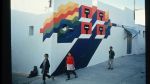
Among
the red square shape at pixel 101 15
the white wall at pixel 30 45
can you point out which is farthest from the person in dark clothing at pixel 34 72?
the red square shape at pixel 101 15

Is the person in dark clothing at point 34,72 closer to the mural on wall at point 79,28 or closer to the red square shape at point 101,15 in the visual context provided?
the mural on wall at point 79,28

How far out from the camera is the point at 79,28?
8.91 metres

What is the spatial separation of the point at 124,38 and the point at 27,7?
6.70 metres

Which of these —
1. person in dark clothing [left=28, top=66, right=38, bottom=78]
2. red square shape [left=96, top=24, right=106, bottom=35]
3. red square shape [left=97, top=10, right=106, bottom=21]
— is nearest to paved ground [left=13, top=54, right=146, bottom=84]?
person in dark clothing [left=28, top=66, right=38, bottom=78]

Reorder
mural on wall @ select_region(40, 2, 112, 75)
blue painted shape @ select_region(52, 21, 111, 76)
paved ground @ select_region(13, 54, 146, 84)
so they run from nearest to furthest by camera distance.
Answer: paved ground @ select_region(13, 54, 146, 84) → mural on wall @ select_region(40, 2, 112, 75) → blue painted shape @ select_region(52, 21, 111, 76)

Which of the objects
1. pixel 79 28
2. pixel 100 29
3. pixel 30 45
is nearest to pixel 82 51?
pixel 79 28

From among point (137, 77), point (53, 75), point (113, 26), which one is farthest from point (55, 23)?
point (113, 26)

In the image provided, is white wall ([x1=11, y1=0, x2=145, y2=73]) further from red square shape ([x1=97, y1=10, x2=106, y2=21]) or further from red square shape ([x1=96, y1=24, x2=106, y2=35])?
red square shape ([x1=96, y1=24, x2=106, y2=35])

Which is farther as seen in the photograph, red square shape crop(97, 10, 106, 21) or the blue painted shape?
red square shape crop(97, 10, 106, 21)

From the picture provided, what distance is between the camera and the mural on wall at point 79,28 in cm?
783

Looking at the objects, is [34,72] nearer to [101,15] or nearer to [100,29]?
[100,29]

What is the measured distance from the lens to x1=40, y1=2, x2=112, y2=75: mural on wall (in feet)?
25.7

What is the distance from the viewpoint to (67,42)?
8.25 m

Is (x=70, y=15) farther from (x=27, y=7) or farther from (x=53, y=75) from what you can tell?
(x=53, y=75)
